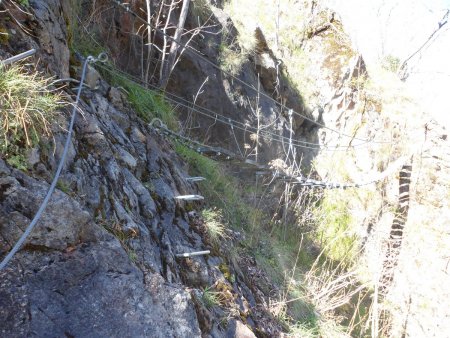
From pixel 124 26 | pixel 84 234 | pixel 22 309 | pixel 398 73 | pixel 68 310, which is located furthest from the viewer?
pixel 398 73

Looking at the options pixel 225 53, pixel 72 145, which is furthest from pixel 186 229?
pixel 225 53

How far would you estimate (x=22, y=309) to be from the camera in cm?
→ 164

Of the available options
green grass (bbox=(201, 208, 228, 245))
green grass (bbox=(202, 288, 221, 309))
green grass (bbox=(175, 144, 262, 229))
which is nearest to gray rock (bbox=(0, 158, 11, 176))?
green grass (bbox=(202, 288, 221, 309))

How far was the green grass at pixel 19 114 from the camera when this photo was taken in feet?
6.39

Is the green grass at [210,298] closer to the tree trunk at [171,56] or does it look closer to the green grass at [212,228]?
the green grass at [212,228]

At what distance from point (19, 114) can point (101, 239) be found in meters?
0.71

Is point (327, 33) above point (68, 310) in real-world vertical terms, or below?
above

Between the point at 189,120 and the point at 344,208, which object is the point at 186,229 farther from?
the point at 344,208

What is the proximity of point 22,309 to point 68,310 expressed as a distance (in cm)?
19

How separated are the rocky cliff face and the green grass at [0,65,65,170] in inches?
3.4

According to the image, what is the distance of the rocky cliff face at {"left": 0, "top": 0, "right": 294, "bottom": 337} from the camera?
1761mm

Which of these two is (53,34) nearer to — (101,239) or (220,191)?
(101,239)

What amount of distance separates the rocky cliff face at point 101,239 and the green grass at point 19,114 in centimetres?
9

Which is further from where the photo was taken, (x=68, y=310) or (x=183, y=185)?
(x=183, y=185)
